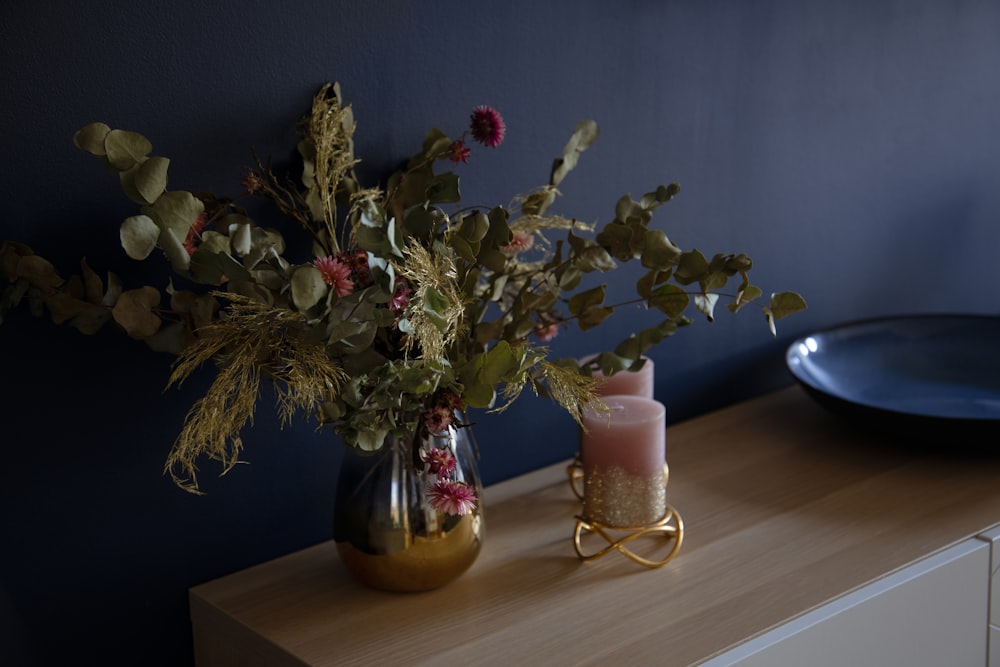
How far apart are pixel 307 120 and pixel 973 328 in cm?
112

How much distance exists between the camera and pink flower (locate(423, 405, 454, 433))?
99 cm

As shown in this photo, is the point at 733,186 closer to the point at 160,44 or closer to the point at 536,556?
the point at 536,556

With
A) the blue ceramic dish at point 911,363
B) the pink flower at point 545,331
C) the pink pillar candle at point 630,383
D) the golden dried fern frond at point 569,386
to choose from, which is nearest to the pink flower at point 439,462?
the golden dried fern frond at point 569,386

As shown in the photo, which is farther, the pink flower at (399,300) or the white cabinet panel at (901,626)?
the white cabinet panel at (901,626)

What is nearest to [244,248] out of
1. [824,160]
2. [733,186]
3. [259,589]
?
[259,589]

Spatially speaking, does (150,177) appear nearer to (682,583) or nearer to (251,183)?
(251,183)

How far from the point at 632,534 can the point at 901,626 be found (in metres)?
0.29

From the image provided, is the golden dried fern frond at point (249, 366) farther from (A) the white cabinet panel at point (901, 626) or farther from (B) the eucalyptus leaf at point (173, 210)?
(A) the white cabinet panel at point (901, 626)

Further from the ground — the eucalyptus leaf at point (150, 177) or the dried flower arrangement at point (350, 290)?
the eucalyptus leaf at point (150, 177)

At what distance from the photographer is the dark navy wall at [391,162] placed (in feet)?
3.38

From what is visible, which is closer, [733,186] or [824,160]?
[733,186]

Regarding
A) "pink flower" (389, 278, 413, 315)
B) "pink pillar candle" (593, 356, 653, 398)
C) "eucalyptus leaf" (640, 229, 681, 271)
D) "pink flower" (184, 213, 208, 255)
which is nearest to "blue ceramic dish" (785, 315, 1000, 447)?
"pink pillar candle" (593, 356, 653, 398)

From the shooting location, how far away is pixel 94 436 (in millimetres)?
1079

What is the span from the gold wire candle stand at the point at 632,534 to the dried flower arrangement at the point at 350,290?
20 cm
